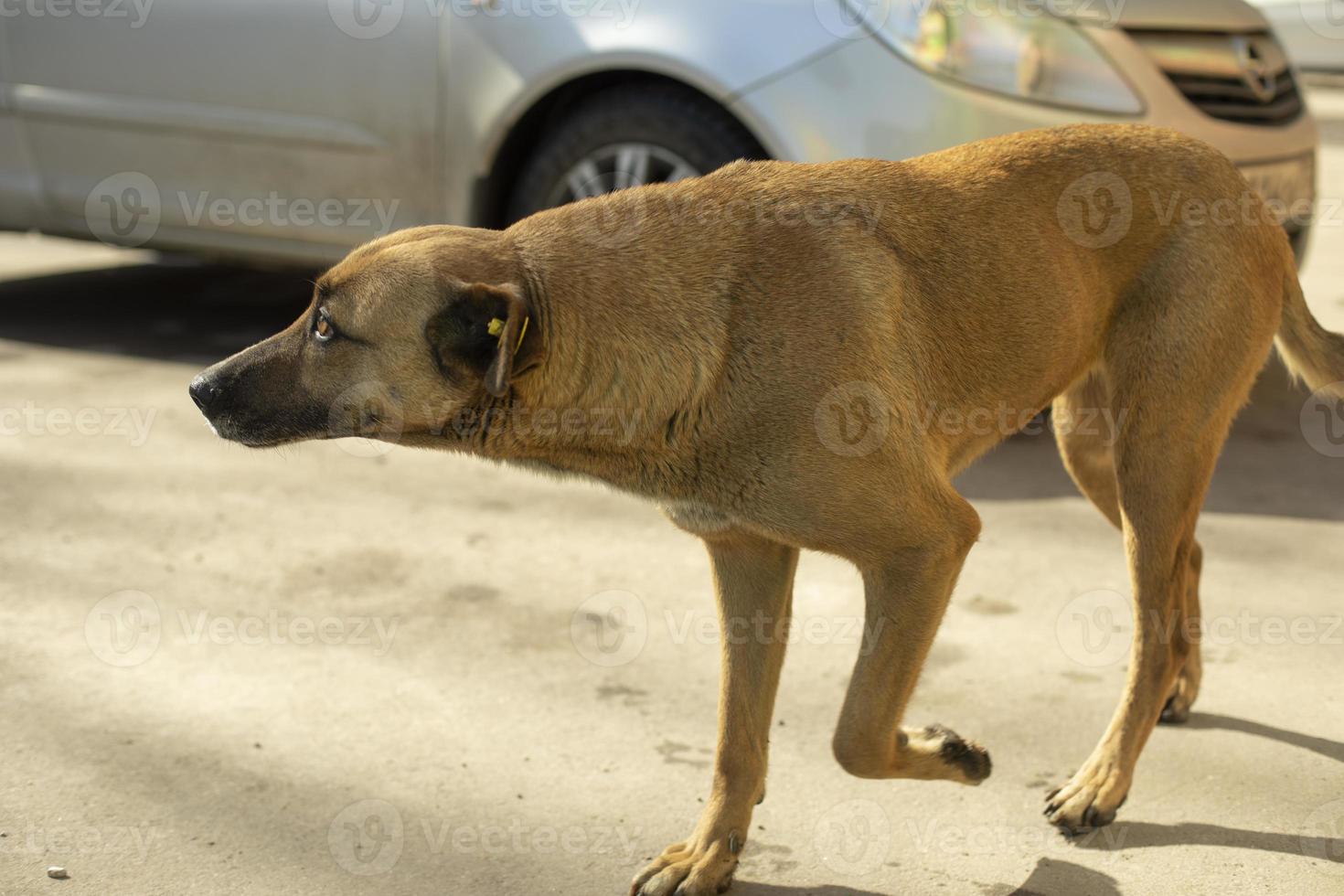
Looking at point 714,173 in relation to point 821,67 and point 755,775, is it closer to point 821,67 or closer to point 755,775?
point 755,775

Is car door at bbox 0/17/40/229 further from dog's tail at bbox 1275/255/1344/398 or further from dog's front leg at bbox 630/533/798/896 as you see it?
dog's tail at bbox 1275/255/1344/398

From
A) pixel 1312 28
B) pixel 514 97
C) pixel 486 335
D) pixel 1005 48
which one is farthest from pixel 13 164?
pixel 1312 28

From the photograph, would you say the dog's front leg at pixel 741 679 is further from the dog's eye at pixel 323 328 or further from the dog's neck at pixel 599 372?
the dog's eye at pixel 323 328

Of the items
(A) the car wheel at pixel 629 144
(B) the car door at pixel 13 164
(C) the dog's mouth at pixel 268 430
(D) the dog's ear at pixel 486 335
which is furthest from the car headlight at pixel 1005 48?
(B) the car door at pixel 13 164

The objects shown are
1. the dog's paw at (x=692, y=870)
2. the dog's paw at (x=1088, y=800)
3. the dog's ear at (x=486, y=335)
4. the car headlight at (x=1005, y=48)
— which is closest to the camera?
the dog's ear at (x=486, y=335)

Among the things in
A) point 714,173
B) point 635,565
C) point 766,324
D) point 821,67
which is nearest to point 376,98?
point 821,67

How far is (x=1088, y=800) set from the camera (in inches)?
128

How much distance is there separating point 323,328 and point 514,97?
302 centimetres

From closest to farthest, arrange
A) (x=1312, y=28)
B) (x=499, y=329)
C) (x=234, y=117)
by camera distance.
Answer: (x=499, y=329) < (x=234, y=117) < (x=1312, y=28)

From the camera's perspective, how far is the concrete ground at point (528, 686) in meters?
3.14

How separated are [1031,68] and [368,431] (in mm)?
3153

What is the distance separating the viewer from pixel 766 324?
2.93m

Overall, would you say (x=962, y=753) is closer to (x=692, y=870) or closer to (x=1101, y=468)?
(x=692, y=870)

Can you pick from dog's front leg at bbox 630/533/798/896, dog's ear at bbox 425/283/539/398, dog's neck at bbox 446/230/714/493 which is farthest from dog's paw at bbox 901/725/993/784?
dog's ear at bbox 425/283/539/398
